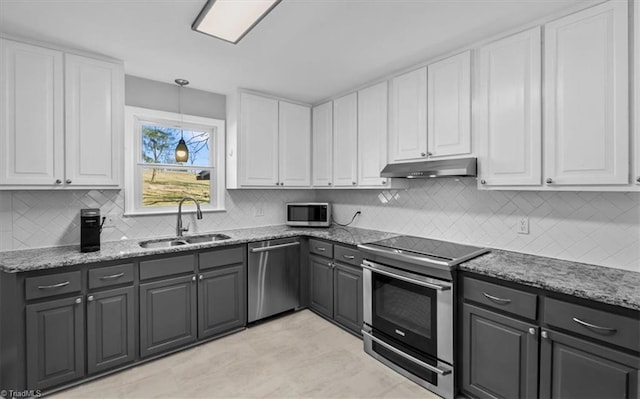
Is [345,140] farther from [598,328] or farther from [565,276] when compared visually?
[598,328]

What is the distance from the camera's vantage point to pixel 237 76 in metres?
2.94

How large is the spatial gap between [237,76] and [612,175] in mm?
2973

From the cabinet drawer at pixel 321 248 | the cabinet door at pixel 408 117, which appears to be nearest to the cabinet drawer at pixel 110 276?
the cabinet drawer at pixel 321 248

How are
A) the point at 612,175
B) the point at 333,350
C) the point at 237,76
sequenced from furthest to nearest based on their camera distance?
the point at 237,76 < the point at 333,350 < the point at 612,175

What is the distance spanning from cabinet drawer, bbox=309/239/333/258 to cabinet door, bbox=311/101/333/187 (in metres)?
0.75

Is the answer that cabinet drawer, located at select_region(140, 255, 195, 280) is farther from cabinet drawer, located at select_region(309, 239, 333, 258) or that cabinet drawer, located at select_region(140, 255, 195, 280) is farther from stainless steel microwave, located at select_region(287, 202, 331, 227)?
stainless steel microwave, located at select_region(287, 202, 331, 227)

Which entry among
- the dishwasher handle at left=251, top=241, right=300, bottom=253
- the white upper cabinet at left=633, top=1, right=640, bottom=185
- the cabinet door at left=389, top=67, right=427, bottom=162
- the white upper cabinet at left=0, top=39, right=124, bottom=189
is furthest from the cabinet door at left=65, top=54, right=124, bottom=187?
the white upper cabinet at left=633, top=1, right=640, bottom=185

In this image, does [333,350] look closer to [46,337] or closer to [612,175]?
[46,337]

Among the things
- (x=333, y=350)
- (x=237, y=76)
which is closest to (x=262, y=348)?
(x=333, y=350)

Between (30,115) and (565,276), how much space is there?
372 cm

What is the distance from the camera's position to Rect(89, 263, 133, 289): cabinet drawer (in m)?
2.17

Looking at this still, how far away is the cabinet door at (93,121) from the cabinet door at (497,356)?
117 inches

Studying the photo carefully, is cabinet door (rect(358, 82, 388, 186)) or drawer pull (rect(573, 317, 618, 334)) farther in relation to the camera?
cabinet door (rect(358, 82, 388, 186))

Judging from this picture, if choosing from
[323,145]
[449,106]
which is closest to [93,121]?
[323,145]
